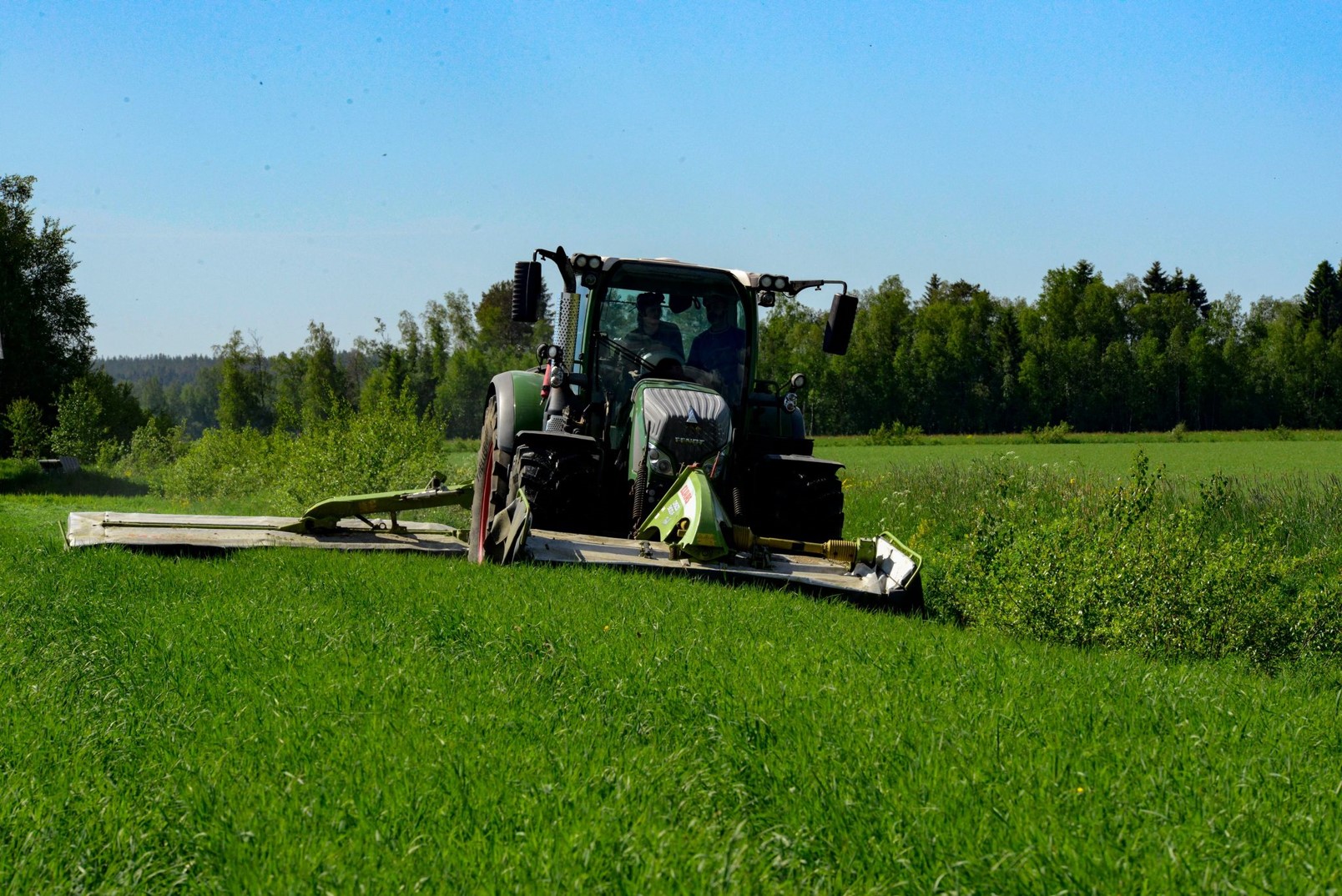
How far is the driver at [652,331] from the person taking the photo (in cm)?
1030

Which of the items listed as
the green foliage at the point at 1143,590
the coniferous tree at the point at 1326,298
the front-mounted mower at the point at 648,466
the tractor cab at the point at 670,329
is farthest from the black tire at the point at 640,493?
the coniferous tree at the point at 1326,298

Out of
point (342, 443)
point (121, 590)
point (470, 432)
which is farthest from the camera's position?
point (470, 432)

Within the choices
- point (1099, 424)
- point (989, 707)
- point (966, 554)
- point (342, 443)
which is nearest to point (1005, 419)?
point (1099, 424)

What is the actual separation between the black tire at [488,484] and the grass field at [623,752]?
2600 mm

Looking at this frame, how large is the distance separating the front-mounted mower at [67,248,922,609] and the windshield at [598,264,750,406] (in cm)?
1

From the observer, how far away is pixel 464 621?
254 inches

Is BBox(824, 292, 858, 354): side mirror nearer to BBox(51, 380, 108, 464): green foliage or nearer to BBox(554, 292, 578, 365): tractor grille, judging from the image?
BBox(554, 292, 578, 365): tractor grille

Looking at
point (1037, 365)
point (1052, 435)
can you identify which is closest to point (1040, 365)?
point (1037, 365)

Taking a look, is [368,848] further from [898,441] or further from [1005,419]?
[1005,419]

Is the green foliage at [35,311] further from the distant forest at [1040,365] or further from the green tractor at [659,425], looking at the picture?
the green tractor at [659,425]

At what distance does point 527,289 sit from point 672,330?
1461mm

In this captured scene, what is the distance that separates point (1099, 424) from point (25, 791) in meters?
75.1

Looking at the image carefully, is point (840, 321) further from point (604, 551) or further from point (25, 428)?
point (25, 428)

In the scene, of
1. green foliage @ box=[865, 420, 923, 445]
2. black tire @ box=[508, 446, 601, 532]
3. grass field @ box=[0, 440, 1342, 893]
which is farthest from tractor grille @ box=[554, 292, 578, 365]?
green foliage @ box=[865, 420, 923, 445]
